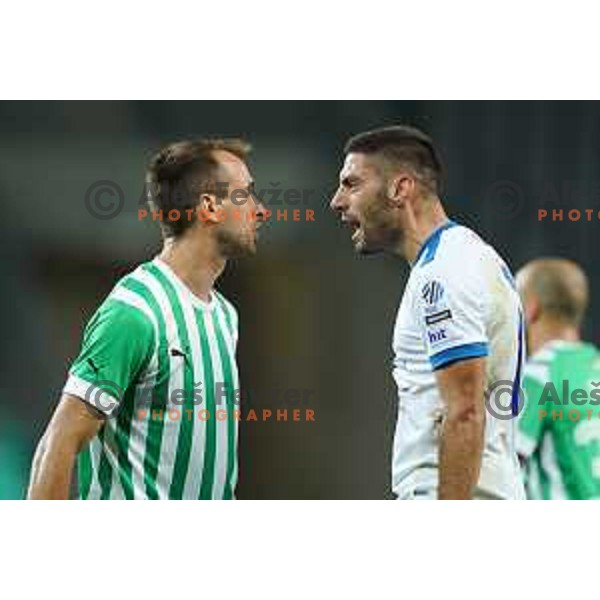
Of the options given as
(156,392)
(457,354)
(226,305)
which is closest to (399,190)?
(457,354)

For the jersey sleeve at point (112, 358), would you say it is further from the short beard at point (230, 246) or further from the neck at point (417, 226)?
the neck at point (417, 226)

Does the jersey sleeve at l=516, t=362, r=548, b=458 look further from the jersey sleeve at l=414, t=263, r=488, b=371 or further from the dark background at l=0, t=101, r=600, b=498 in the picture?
the jersey sleeve at l=414, t=263, r=488, b=371

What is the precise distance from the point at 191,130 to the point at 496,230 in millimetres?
1136

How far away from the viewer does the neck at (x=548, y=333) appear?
4395 mm

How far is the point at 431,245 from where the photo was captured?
4.11m

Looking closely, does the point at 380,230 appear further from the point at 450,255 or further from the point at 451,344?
the point at 451,344

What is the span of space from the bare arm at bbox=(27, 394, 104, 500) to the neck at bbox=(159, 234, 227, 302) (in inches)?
22.5

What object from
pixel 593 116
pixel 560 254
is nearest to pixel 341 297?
pixel 560 254

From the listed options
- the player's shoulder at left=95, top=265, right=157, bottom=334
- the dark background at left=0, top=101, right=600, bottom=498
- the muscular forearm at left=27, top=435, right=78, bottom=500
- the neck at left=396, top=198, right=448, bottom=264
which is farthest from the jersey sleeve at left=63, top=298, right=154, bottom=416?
the neck at left=396, top=198, right=448, bottom=264

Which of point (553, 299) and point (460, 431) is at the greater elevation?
point (553, 299)

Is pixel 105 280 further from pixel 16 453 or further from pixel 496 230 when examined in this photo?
pixel 496 230

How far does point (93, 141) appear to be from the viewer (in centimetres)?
443

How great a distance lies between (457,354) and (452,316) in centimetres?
12

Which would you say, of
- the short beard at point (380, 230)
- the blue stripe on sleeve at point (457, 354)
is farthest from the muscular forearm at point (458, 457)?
the short beard at point (380, 230)
